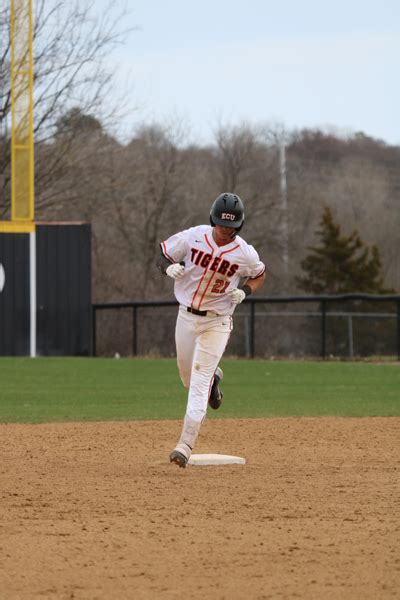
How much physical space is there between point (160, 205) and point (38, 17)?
1221 centimetres

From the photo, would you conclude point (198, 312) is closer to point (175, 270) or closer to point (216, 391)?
point (175, 270)

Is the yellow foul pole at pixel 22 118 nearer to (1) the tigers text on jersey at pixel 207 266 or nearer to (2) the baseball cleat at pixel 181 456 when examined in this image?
(1) the tigers text on jersey at pixel 207 266

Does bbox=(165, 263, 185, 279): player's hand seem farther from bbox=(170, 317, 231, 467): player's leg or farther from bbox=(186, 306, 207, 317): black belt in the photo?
bbox=(170, 317, 231, 467): player's leg

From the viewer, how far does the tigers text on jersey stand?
837 cm

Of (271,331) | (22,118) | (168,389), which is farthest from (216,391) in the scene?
(271,331)

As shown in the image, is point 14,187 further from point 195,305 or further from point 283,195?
point 283,195

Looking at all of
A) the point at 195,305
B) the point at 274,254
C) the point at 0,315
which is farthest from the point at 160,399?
the point at 274,254

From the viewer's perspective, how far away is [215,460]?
28.9ft

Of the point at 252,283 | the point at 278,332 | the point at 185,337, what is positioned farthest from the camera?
the point at 278,332

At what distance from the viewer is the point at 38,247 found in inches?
989

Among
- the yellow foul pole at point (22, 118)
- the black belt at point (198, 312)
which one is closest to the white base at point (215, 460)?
the black belt at point (198, 312)

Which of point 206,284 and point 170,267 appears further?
point 206,284

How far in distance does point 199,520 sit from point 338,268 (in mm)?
36105

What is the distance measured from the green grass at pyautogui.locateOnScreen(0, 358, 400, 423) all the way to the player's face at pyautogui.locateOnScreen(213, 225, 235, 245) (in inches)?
184
